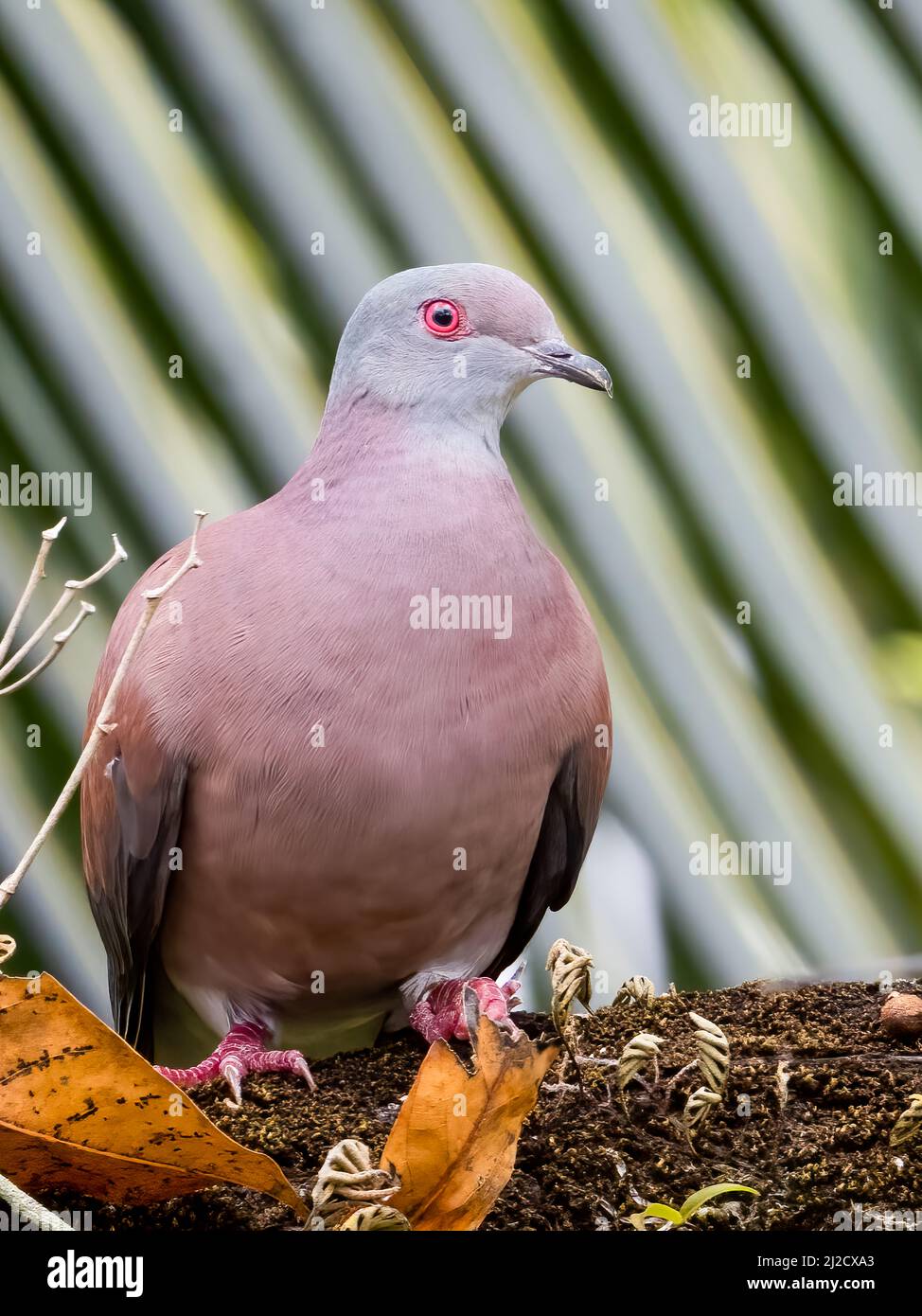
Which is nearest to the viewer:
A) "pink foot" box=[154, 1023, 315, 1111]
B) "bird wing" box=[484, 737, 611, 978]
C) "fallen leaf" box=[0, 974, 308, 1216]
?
"fallen leaf" box=[0, 974, 308, 1216]

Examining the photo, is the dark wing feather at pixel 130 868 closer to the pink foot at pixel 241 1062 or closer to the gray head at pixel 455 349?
the pink foot at pixel 241 1062

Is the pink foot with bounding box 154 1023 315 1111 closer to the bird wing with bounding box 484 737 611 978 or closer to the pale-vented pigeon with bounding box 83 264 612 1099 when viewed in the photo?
the pale-vented pigeon with bounding box 83 264 612 1099

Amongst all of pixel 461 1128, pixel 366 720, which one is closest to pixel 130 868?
pixel 366 720

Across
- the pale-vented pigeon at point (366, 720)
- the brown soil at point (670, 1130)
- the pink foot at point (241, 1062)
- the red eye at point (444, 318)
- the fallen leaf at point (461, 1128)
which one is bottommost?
the pink foot at point (241, 1062)

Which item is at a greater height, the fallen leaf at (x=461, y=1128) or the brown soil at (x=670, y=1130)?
the fallen leaf at (x=461, y=1128)

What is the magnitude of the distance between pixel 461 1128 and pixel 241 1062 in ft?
2.02

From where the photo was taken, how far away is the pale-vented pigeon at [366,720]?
1.46m

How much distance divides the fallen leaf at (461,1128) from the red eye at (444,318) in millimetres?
885

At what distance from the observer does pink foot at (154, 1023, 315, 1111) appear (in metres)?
1.42

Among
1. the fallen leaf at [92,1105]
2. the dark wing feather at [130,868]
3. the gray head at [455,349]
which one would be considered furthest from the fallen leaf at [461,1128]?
the gray head at [455,349]

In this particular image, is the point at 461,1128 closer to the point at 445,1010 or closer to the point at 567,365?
the point at 445,1010

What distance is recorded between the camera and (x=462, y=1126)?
0.95 meters

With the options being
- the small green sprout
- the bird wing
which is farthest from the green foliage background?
the small green sprout
